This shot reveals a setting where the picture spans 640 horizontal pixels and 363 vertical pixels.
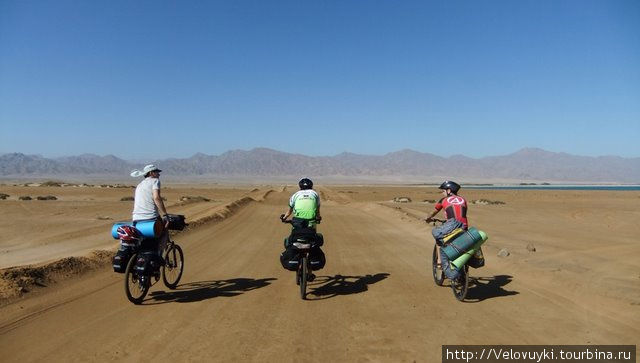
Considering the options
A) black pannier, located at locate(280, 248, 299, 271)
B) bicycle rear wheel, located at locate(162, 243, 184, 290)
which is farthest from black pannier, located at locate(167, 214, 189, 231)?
black pannier, located at locate(280, 248, 299, 271)

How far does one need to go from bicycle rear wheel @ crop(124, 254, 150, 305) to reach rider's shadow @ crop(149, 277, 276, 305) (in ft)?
0.76

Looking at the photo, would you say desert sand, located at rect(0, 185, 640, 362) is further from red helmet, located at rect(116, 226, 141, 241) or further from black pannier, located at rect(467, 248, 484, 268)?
red helmet, located at rect(116, 226, 141, 241)

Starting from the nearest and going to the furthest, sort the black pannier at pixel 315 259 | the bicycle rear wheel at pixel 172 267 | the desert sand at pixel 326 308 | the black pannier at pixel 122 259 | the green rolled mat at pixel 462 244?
the desert sand at pixel 326 308, the black pannier at pixel 122 259, the green rolled mat at pixel 462 244, the black pannier at pixel 315 259, the bicycle rear wheel at pixel 172 267

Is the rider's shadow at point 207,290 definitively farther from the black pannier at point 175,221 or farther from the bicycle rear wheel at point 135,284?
the black pannier at point 175,221

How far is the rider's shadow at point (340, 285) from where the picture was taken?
8.72 m

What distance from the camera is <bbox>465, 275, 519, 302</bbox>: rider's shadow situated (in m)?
8.51

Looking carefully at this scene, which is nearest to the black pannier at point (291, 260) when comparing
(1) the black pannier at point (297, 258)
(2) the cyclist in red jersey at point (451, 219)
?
(1) the black pannier at point (297, 258)

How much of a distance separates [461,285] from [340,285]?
7.92 feet

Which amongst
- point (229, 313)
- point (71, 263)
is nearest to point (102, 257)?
point (71, 263)

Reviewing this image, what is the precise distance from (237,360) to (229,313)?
1.94 m

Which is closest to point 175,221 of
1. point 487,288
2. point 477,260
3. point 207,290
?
point 207,290

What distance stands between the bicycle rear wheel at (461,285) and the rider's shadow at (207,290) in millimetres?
3640

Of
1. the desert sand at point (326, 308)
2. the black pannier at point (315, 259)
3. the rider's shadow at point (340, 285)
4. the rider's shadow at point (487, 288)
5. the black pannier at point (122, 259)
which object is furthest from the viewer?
the rider's shadow at point (340, 285)

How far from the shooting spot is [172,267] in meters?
9.13
